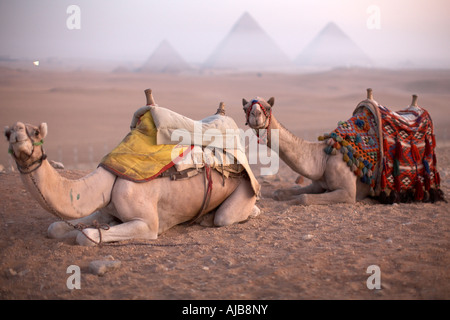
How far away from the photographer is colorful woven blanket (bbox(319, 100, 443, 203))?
7.36 meters

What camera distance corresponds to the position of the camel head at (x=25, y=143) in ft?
14.1

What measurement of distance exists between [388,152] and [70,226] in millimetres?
4521

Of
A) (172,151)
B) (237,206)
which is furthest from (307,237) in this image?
(172,151)

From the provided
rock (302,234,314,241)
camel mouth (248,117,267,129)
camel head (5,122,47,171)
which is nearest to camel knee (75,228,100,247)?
camel head (5,122,47,171)

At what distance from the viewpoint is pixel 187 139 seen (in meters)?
5.78

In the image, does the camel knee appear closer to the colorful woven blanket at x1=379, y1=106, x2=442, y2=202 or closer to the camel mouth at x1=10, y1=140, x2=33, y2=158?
the camel mouth at x1=10, y1=140, x2=33, y2=158

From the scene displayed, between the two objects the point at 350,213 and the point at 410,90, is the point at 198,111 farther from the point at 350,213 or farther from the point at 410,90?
the point at 410,90

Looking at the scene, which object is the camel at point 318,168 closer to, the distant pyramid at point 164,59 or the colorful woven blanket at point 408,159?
the colorful woven blanket at point 408,159

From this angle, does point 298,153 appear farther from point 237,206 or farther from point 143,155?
point 143,155

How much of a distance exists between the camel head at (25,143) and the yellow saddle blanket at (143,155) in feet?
3.12

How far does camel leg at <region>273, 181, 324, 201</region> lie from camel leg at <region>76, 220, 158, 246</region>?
287 centimetres

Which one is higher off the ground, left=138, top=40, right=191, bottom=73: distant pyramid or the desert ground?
left=138, top=40, right=191, bottom=73: distant pyramid

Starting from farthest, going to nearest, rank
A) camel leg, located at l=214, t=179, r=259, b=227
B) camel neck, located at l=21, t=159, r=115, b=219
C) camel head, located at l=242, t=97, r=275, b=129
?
camel head, located at l=242, t=97, r=275, b=129 → camel leg, located at l=214, t=179, r=259, b=227 → camel neck, located at l=21, t=159, r=115, b=219

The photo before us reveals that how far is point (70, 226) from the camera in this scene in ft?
17.9
